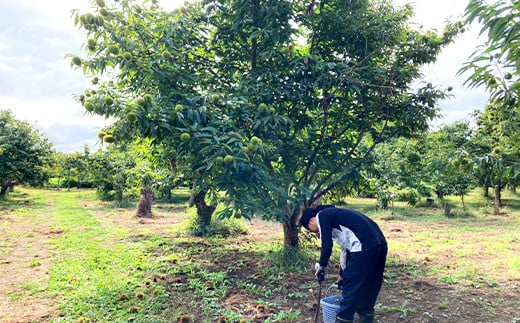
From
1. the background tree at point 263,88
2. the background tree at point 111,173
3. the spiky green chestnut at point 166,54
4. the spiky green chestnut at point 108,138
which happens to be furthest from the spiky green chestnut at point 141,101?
the background tree at point 111,173

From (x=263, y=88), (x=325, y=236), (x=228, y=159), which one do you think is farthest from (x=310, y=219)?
(x=263, y=88)

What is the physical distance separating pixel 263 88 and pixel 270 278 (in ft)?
8.09

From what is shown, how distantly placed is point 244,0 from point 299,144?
2.03 meters

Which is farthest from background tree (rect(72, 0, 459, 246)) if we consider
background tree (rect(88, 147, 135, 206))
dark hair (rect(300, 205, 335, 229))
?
background tree (rect(88, 147, 135, 206))

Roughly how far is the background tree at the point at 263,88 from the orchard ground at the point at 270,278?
966mm

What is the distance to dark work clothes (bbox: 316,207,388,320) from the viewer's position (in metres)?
3.09

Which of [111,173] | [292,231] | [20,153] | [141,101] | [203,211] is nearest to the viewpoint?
[141,101]

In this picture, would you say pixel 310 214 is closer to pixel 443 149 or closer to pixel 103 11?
pixel 103 11

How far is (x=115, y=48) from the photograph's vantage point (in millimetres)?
4043

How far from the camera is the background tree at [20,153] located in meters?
16.2

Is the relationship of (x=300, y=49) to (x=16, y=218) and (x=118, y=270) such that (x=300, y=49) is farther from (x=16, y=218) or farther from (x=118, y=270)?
(x=16, y=218)

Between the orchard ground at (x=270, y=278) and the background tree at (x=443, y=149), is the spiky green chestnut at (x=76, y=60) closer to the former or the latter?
the orchard ground at (x=270, y=278)

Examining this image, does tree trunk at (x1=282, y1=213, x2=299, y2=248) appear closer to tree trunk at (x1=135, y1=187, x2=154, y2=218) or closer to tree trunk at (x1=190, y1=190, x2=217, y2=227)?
tree trunk at (x1=190, y1=190, x2=217, y2=227)

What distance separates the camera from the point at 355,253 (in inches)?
124
